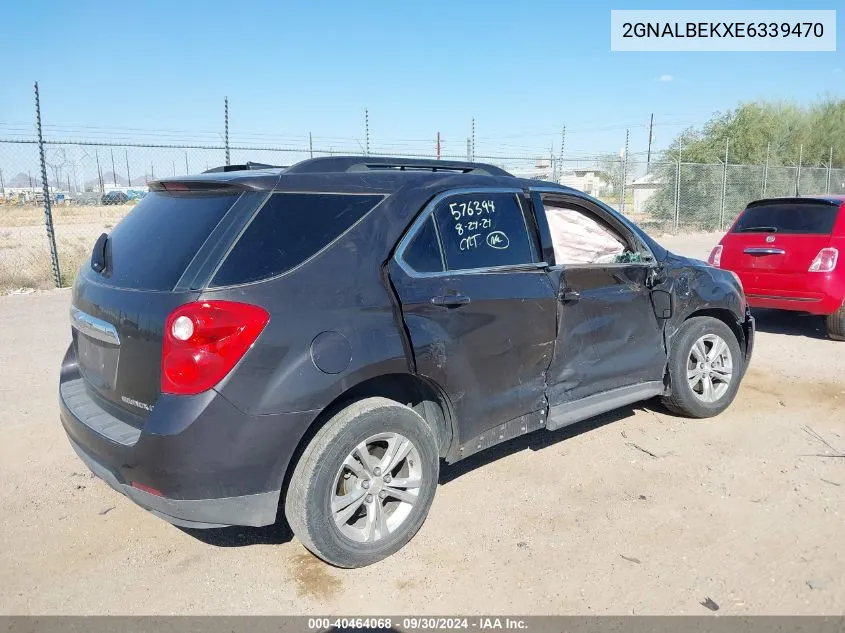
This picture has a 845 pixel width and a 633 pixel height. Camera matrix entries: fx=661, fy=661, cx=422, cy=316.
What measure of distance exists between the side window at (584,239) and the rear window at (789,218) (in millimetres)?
3698

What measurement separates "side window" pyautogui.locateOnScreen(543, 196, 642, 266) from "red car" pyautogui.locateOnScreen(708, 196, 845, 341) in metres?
3.52

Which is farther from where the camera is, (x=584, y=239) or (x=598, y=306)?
(x=584, y=239)

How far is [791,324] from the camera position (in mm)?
8070

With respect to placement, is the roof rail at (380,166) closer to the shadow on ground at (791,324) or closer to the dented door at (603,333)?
the dented door at (603,333)

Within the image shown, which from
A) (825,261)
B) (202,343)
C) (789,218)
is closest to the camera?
(202,343)

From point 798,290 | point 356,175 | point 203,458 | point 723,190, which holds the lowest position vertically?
point 203,458

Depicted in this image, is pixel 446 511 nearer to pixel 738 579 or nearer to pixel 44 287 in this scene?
pixel 738 579

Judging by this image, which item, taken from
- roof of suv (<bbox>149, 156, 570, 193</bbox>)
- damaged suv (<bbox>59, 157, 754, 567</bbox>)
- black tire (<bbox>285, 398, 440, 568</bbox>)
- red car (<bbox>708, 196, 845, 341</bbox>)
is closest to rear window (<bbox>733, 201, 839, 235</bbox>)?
red car (<bbox>708, 196, 845, 341</bbox>)

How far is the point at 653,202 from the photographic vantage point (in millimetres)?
23375

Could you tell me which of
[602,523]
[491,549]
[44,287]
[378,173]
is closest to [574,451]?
[602,523]

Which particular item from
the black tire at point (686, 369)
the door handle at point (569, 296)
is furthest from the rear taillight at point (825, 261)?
the door handle at point (569, 296)

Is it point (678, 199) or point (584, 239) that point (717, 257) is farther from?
point (678, 199)

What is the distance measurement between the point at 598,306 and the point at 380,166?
155 cm

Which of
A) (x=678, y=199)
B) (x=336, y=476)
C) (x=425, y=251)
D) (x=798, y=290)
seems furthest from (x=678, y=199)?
(x=336, y=476)
